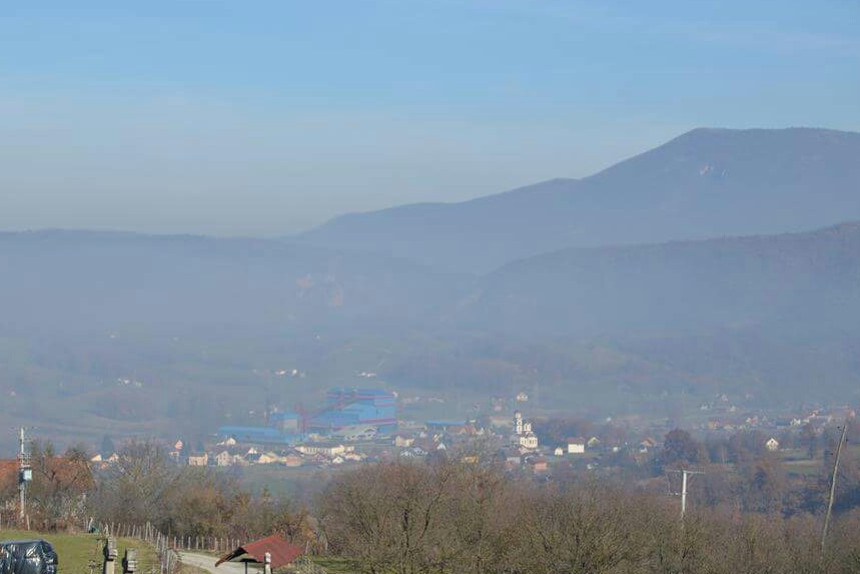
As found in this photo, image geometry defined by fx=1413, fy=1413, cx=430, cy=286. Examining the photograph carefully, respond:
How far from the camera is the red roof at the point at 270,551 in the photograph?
98.6ft

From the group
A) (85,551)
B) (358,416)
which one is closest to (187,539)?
(85,551)

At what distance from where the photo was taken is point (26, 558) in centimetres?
2695

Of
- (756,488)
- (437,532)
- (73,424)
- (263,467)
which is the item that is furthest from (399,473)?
(73,424)

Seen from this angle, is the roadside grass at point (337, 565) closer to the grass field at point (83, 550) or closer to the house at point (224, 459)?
the grass field at point (83, 550)

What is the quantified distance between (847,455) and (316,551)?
51.6 meters

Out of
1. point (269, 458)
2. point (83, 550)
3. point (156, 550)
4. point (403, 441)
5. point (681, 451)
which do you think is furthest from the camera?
point (403, 441)

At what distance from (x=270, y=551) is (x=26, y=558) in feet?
18.0

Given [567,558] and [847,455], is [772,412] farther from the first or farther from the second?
[567,558]

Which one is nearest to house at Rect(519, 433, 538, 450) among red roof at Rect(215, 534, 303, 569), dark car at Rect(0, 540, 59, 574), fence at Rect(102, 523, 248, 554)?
fence at Rect(102, 523, 248, 554)

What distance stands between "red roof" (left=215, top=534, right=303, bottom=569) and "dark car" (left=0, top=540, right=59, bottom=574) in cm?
399

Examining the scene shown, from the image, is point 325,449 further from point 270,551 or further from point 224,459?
point 270,551

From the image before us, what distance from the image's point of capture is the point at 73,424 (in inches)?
6905

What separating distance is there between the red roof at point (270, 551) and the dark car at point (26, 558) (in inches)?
157

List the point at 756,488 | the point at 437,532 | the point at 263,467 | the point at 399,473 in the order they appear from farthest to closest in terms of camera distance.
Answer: the point at 263,467
the point at 756,488
the point at 399,473
the point at 437,532
